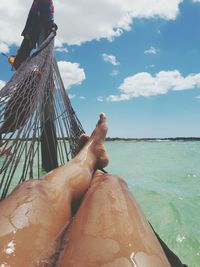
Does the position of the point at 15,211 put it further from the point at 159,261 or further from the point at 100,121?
the point at 100,121

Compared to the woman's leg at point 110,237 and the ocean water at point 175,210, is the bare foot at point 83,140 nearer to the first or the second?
the ocean water at point 175,210

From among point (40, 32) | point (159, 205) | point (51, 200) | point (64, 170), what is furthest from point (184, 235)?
point (40, 32)

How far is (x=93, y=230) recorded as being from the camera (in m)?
1.02

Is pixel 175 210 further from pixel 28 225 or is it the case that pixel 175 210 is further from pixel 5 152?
pixel 28 225

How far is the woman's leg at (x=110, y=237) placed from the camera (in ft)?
2.89

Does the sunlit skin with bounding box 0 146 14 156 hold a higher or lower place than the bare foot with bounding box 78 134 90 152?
lower

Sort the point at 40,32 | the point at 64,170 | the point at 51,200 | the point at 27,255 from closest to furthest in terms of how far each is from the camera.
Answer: the point at 27,255 < the point at 51,200 < the point at 64,170 < the point at 40,32

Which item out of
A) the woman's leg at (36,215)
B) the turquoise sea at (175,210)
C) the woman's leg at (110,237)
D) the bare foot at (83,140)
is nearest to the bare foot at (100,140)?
the bare foot at (83,140)

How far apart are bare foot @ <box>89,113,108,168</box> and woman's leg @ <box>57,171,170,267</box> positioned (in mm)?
776

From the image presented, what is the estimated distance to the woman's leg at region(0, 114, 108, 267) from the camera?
2.99 feet

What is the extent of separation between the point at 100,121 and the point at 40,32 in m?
2.24

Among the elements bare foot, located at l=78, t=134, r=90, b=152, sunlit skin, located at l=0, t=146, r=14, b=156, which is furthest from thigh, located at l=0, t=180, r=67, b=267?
bare foot, located at l=78, t=134, r=90, b=152

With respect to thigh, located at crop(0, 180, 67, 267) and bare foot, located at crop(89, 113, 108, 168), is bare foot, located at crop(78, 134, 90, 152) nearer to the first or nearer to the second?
bare foot, located at crop(89, 113, 108, 168)

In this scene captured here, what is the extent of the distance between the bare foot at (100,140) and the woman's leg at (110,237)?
2.54 feet
